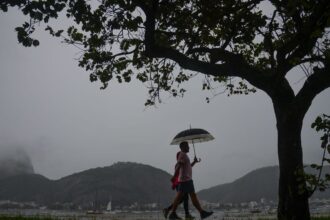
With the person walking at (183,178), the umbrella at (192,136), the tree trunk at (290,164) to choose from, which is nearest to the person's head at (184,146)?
the person walking at (183,178)

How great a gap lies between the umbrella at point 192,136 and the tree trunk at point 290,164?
4.38 meters

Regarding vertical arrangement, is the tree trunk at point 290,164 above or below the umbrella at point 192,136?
below

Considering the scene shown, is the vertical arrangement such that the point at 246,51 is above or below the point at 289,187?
above

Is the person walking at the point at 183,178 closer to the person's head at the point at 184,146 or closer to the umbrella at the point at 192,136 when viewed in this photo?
the person's head at the point at 184,146

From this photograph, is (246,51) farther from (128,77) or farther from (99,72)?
(99,72)

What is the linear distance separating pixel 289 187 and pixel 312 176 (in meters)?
4.39

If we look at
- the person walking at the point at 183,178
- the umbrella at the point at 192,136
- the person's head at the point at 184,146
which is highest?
the umbrella at the point at 192,136

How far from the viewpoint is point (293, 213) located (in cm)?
870

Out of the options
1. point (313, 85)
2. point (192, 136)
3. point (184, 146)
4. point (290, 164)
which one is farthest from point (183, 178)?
point (313, 85)

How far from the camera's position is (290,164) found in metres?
8.97

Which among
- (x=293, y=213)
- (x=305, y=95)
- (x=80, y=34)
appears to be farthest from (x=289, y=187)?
(x=80, y=34)

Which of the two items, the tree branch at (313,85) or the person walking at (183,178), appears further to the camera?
the person walking at (183,178)

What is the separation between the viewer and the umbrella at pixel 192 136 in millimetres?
13568

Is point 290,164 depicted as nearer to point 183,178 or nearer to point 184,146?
point 184,146
